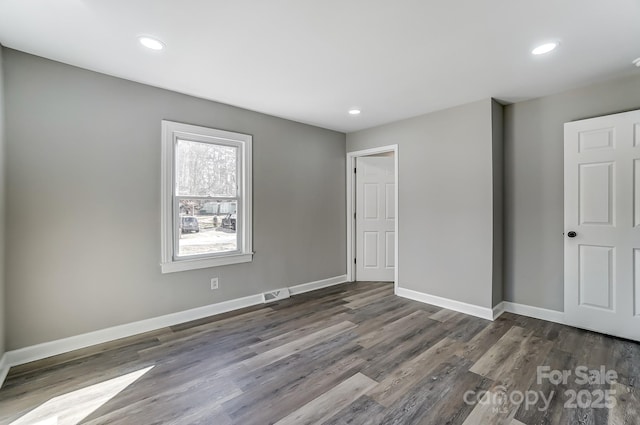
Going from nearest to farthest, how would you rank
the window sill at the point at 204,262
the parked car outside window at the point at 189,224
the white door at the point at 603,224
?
the white door at the point at 603,224 → the window sill at the point at 204,262 → the parked car outside window at the point at 189,224

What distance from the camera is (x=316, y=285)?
4.43m

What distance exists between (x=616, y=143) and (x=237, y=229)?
4088 millimetres

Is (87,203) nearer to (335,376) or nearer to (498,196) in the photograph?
(335,376)

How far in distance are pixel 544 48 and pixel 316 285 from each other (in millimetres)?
3727

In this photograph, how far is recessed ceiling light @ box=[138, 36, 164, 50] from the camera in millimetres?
2129

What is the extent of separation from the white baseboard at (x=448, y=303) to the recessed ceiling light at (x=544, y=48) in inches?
101

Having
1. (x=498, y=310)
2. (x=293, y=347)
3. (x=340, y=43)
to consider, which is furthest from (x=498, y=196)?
(x=293, y=347)

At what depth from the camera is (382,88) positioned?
9.87ft

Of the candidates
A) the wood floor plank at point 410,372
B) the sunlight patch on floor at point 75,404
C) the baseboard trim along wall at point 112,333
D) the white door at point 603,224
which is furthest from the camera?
the white door at point 603,224

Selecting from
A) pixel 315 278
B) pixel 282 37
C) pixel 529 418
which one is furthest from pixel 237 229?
pixel 529 418

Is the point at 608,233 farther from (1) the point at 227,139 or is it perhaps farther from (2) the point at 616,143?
(1) the point at 227,139

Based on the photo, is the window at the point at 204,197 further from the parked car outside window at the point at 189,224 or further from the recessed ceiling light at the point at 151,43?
the recessed ceiling light at the point at 151,43

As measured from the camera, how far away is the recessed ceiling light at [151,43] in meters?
2.13

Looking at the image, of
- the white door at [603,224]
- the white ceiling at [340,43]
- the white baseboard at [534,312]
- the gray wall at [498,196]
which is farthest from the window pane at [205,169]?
the white door at [603,224]
